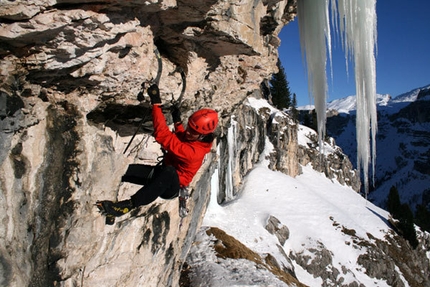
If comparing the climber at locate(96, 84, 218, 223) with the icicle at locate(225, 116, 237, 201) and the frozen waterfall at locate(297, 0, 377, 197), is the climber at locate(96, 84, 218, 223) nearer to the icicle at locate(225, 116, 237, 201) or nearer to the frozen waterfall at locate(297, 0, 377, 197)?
the frozen waterfall at locate(297, 0, 377, 197)

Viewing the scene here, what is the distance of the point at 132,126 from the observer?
18.6 ft

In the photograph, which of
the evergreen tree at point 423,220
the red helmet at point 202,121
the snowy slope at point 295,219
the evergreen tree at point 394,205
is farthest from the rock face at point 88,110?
the evergreen tree at point 423,220

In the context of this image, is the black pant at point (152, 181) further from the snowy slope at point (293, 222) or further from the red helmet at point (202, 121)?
the snowy slope at point (293, 222)

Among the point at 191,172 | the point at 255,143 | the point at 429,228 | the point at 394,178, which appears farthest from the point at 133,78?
the point at 394,178

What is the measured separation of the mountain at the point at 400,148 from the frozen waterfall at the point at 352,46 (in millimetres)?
99572

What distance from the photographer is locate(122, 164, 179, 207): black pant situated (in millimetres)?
4648

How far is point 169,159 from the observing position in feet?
16.3

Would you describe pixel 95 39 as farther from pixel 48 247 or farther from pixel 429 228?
pixel 429 228

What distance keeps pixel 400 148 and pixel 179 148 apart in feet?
519

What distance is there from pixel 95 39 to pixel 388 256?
2961 cm

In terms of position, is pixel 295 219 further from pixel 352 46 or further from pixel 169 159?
pixel 169 159

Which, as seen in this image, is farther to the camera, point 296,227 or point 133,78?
point 296,227

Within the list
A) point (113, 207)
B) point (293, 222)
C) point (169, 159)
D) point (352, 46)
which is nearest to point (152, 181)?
point (169, 159)

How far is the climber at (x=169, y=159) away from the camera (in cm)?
428
